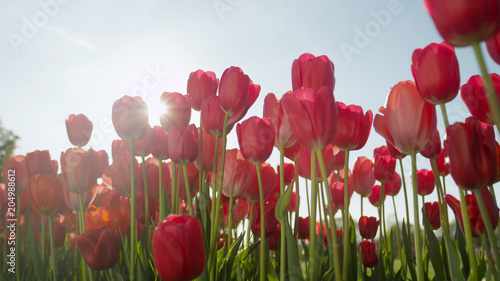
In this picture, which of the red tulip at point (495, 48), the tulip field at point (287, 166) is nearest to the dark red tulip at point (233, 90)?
the tulip field at point (287, 166)

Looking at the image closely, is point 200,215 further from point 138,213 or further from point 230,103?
point 138,213

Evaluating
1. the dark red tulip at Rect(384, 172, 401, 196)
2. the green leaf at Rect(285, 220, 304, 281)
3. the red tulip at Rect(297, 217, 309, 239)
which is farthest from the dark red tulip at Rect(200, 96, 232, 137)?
the dark red tulip at Rect(384, 172, 401, 196)

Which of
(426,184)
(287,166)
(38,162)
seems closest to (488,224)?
(287,166)

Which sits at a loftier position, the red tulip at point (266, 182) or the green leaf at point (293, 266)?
the red tulip at point (266, 182)

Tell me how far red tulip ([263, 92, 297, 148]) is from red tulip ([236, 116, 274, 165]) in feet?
0.16

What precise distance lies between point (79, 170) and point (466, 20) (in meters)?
1.15

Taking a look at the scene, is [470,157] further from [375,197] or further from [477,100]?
[375,197]

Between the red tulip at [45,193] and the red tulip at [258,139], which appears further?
the red tulip at [45,193]

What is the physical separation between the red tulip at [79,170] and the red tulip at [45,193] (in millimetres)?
259

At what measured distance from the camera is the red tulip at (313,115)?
0.75 meters

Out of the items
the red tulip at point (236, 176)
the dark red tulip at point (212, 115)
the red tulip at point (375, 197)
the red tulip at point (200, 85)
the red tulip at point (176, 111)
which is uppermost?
the red tulip at point (200, 85)

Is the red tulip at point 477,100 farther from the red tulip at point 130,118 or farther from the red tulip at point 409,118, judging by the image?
the red tulip at point 130,118

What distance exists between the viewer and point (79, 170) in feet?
3.92

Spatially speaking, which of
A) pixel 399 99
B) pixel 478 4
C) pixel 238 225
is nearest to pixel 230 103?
pixel 399 99
